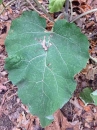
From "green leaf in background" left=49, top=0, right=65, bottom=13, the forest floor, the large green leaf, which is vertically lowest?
the forest floor

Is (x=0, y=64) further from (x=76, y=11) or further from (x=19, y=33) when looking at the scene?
(x=76, y=11)

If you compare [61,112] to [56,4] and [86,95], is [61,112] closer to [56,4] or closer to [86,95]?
[86,95]

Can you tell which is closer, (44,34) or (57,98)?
(57,98)

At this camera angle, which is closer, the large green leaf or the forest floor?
the large green leaf

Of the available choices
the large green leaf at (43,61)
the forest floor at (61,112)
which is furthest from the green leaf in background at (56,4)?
the forest floor at (61,112)

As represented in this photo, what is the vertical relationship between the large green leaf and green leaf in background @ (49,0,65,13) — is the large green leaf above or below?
below

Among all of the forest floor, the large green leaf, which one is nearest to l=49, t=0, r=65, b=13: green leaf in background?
the large green leaf

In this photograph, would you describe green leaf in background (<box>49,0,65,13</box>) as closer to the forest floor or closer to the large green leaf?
the large green leaf

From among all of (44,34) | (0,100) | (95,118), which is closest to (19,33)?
(44,34)
